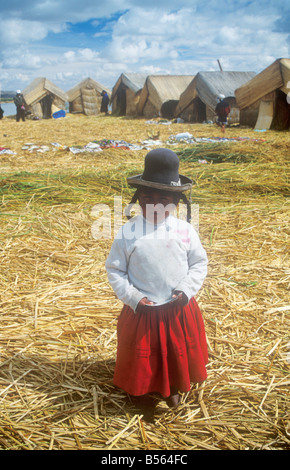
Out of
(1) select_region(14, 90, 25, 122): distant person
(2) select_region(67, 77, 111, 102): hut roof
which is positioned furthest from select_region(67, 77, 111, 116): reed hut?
(1) select_region(14, 90, 25, 122): distant person

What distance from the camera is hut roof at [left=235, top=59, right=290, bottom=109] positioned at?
44.3ft

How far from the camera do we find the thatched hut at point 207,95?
57.7 feet

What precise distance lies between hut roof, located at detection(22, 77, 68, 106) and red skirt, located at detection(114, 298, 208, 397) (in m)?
23.1

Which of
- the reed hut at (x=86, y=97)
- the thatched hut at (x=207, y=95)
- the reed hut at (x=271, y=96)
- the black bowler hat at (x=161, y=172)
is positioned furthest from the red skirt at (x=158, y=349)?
the reed hut at (x=86, y=97)

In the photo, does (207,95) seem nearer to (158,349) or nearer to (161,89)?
(161,89)

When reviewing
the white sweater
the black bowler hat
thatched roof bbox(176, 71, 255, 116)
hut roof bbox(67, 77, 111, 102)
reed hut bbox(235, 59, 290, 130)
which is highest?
hut roof bbox(67, 77, 111, 102)

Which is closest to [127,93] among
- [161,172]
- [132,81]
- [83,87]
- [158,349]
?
[132,81]

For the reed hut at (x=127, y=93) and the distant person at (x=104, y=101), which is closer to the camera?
the reed hut at (x=127, y=93)

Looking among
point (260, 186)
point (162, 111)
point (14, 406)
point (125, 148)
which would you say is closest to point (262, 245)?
point (260, 186)

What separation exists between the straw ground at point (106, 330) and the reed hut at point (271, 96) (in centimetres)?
971

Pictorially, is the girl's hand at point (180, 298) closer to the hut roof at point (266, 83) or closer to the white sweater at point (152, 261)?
the white sweater at point (152, 261)

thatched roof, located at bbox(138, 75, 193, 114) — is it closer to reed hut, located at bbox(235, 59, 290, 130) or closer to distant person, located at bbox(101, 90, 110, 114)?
Answer: distant person, located at bbox(101, 90, 110, 114)

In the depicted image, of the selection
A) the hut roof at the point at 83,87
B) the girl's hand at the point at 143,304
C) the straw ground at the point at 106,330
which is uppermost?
the hut roof at the point at 83,87

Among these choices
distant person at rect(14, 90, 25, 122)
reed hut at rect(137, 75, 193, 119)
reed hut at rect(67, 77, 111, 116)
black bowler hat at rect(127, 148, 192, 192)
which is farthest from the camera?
reed hut at rect(67, 77, 111, 116)
